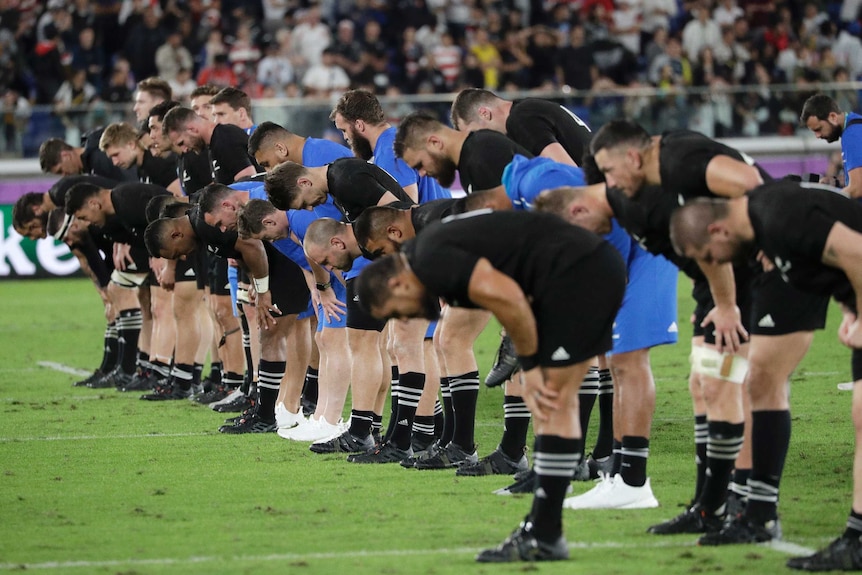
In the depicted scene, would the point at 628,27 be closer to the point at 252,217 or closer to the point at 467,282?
the point at 252,217

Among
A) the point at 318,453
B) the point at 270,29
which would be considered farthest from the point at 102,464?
the point at 270,29

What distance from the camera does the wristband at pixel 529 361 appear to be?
589 cm

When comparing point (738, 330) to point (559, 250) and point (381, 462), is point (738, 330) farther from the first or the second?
point (381, 462)

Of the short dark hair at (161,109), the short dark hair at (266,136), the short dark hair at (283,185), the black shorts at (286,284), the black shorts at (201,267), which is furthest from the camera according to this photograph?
the short dark hair at (161,109)

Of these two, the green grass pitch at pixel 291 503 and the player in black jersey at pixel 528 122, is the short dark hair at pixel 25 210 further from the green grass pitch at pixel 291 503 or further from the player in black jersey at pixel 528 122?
the player in black jersey at pixel 528 122

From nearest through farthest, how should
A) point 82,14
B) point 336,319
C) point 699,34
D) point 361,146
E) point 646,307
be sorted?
point 646,307, point 336,319, point 361,146, point 82,14, point 699,34

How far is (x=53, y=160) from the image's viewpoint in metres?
14.0

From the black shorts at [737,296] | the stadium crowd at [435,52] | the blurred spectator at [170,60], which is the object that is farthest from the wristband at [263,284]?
the blurred spectator at [170,60]

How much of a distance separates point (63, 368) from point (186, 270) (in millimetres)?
3023

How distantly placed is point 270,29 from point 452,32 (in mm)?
3541

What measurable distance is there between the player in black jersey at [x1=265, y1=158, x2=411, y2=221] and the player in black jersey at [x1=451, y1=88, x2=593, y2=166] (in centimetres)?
63

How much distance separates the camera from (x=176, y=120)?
1151 centimetres

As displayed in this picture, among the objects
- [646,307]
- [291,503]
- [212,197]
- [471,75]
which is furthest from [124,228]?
[471,75]

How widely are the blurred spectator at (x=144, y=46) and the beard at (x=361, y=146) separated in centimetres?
1478
